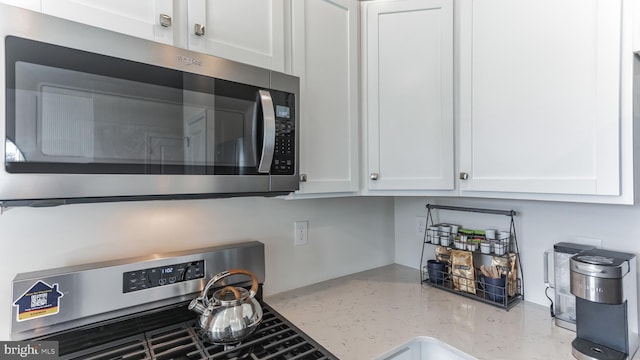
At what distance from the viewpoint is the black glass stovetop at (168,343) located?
2.84ft

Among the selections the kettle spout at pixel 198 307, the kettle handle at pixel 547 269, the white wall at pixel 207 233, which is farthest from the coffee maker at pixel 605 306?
the kettle spout at pixel 198 307

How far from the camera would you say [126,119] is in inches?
29.0

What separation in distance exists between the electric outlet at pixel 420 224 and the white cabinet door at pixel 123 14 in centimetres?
146

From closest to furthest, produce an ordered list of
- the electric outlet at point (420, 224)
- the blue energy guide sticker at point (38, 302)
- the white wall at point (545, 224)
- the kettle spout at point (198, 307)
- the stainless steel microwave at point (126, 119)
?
the stainless steel microwave at point (126, 119), the blue energy guide sticker at point (38, 302), the kettle spout at point (198, 307), the white wall at point (545, 224), the electric outlet at point (420, 224)

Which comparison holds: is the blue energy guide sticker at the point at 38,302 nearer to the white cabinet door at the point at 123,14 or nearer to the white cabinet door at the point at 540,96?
the white cabinet door at the point at 123,14

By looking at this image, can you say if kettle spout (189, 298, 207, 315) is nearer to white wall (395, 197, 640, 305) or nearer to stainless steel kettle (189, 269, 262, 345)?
stainless steel kettle (189, 269, 262, 345)

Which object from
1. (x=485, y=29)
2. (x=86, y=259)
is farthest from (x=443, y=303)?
(x=86, y=259)

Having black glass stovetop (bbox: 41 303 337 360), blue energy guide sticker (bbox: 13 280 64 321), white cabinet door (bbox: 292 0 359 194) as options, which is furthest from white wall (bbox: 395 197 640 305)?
blue energy guide sticker (bbox: 13 280 64 321)

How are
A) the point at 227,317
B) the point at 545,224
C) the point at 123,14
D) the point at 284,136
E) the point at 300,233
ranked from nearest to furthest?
the point at 123,14 < the point at 227,317 < the point at 284,136 < the point at 545,224 < the point at 300,233

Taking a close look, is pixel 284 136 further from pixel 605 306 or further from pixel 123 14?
pixel 605 306

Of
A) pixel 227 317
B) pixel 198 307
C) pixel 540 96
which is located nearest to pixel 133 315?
pixel 198 307

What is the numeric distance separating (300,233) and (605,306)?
1126 millimetres

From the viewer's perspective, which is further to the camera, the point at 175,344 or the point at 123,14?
the point at 175,344

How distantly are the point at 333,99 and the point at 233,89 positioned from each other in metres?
0.47
